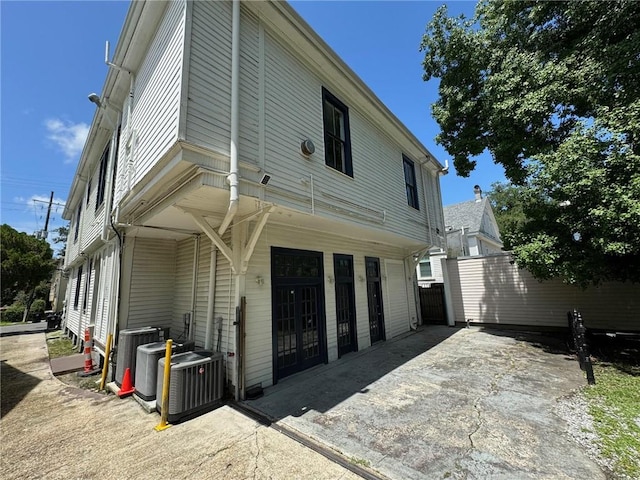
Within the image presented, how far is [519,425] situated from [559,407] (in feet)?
3.21

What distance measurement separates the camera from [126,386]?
4730 mm

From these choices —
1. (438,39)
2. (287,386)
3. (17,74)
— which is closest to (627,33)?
(438,39)

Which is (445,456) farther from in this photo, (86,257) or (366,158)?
(86,257)

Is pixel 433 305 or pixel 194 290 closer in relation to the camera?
A: pixel 194 290

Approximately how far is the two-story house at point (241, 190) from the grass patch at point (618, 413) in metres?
4.41

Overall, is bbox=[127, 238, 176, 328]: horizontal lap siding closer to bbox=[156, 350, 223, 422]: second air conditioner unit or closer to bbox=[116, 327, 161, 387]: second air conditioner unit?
bbox=[116, 327, 161, 387]: second air conditioner unit

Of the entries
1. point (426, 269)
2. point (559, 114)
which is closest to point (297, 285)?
point (559, 114)

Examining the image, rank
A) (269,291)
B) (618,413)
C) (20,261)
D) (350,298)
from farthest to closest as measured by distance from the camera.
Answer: (20,261)
(350,298)
(269,291)
(618,413)

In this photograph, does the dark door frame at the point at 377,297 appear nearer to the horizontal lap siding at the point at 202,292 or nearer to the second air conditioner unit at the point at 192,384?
the horizontal lap siding at the point at 202,292

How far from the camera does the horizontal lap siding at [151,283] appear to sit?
607cm

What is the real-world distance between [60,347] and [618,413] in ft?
46.0

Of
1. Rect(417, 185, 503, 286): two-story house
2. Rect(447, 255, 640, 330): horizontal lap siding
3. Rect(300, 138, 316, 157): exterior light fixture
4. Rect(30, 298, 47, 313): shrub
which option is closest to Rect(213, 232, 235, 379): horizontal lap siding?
Rect(300, 138, 316, 157): exterior light fixture

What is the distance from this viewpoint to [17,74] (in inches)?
291

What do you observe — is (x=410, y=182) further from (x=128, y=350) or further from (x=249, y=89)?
(x=128, y=350)
